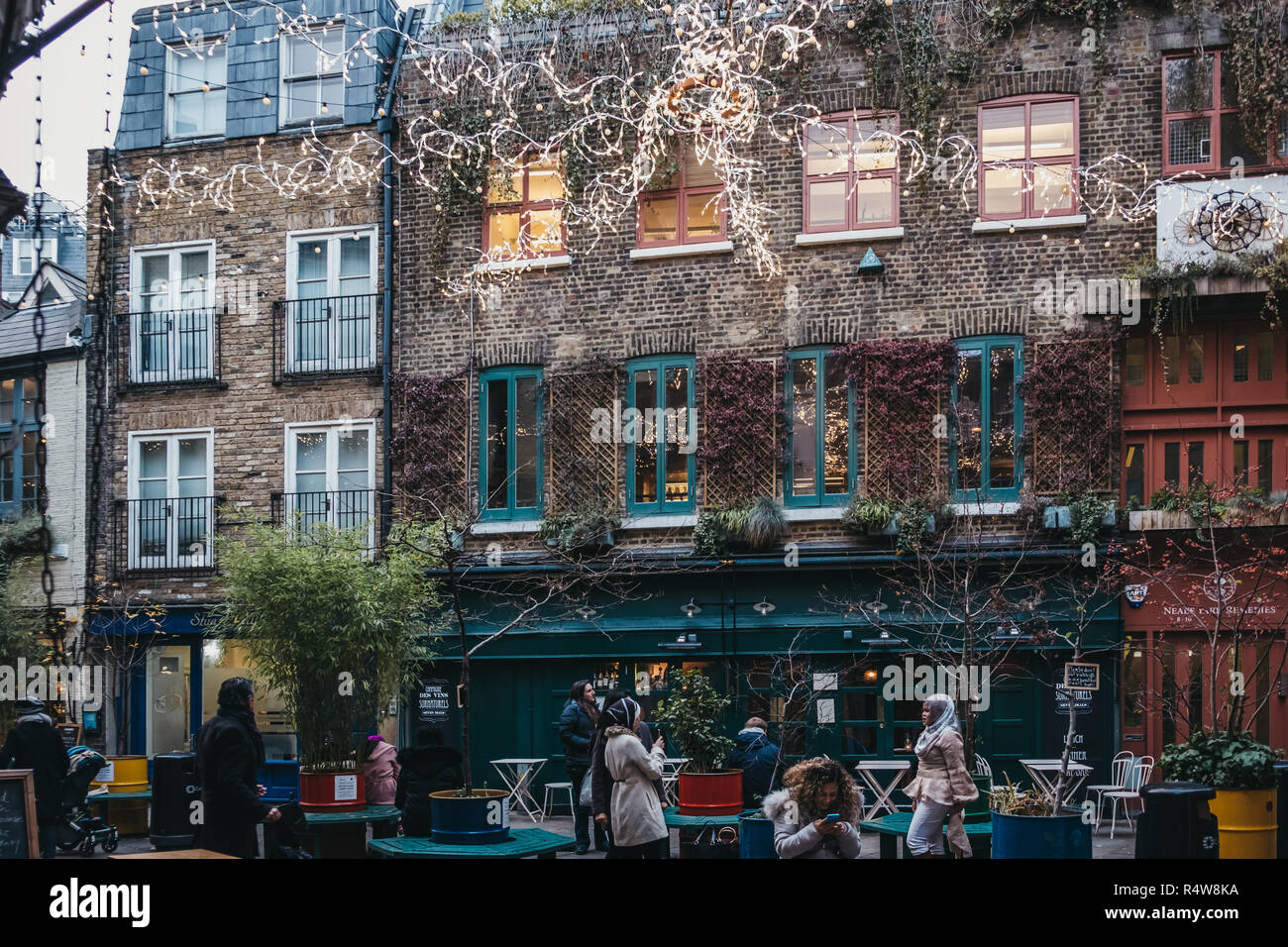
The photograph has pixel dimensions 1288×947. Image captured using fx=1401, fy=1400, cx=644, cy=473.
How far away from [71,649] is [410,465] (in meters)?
5.71

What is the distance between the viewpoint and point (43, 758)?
447 inches

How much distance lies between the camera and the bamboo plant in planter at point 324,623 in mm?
14242

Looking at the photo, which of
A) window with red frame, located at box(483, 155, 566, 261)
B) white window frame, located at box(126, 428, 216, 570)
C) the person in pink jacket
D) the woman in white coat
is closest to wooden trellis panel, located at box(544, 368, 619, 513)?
window with red frame, located at box(483, 155, 566, 261)

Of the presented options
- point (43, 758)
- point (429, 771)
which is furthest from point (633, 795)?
point (43, 758)

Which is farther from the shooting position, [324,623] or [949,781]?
[324,623]

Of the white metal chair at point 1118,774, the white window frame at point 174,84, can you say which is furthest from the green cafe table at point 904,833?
the white window frame at point 174,84

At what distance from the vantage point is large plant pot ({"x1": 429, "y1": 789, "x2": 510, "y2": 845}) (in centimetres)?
944

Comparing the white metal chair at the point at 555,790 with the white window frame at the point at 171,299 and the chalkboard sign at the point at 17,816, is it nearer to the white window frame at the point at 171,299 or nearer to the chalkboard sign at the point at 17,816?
the white window frame at the point at 171,299

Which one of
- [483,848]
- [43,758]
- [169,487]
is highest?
[169,487]

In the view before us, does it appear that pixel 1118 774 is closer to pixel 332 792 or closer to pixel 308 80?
pixel 332 792

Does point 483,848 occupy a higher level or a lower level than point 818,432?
lower

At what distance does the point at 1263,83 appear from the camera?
16141 mm

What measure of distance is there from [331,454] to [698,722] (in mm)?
9811

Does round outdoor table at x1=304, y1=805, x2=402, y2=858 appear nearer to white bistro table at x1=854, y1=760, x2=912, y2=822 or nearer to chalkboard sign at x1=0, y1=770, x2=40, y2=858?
chalkboard sign at x1=0, y1=770, x2=40, y2=858
